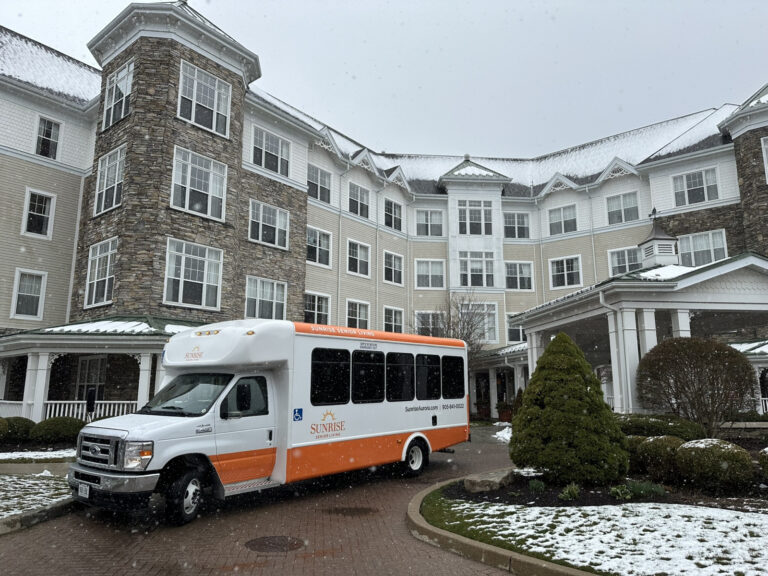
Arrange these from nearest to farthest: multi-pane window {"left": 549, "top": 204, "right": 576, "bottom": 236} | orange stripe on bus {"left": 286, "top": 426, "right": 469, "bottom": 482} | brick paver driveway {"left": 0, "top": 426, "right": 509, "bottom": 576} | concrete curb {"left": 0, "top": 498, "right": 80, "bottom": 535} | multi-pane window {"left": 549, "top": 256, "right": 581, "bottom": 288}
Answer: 1. brick paver driveway {"left": 0, "top": 426, "right": 509, "bottom": 576}
2. concrete curb {"left": 0, "top": 498, "right": 80, "bottom": 535}
3. orange stripe on bus {"left": 286, "top": 426, "right": 469, "bottom": 482}
4. multi-pane window {"left": 549, "top": 256, "right": 581, "bottom": 288}
5. multi-pane window {"left": 549, "top": 204, "right": 576, "bottom": 236}

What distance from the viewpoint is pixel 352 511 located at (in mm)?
8758

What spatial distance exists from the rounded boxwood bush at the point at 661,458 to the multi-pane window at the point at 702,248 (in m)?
22.4

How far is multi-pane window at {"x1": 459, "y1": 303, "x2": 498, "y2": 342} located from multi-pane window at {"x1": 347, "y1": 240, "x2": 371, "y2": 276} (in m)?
5.90

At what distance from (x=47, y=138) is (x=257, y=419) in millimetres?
20691

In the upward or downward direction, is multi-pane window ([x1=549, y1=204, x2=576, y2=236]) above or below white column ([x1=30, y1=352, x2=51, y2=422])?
above

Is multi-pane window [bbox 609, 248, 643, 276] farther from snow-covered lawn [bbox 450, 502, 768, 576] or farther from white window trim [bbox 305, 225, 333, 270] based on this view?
snow-covered lawn [bbox 450, 502, 768, 576]

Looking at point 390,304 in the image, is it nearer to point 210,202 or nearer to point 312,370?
point 210,202

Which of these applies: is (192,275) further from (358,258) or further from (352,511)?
(352,511)

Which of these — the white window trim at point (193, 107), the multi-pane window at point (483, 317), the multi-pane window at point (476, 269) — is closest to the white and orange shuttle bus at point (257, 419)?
the white window trim at point (193, 107)

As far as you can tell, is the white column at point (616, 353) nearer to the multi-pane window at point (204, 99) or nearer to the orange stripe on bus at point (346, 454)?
the orange stripe on bus at point (346, 454)

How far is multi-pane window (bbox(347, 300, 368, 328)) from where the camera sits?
97.4ft

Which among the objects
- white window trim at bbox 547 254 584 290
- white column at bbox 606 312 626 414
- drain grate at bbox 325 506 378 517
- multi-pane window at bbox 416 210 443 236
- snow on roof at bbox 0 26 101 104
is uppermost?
snow on roof at bbox 0 26 101 104

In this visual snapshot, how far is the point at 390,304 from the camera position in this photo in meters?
32.2

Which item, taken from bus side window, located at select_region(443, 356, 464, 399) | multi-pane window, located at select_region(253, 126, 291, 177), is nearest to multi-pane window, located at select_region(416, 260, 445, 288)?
multi-pane window, located at select_region(253, 126, 291, 177)
